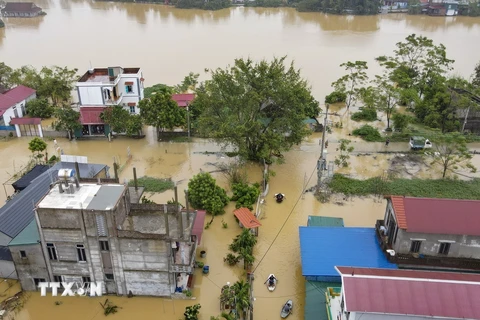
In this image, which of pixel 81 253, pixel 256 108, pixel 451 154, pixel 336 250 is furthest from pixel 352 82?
pixel 81 253

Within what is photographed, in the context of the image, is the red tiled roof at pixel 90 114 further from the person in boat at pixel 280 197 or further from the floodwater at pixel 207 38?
the person in boat at pixel 280 197

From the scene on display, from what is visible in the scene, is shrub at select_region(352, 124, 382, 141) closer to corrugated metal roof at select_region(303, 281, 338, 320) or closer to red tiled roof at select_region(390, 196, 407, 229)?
red tiled roof at select_region(390, 196, 407, 229)

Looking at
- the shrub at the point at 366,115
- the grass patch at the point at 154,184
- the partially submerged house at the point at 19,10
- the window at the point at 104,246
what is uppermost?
the partially submerged house at the point at 19,10

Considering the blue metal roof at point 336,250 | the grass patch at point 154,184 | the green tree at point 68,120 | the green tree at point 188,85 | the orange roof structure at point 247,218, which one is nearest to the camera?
the blue metal roof at point 336,250

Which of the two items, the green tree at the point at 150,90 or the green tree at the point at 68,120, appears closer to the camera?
the green tree at the point at 68,120

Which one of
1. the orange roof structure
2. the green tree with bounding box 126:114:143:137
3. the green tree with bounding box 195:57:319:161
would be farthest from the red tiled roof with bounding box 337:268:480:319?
the green tree with bounding box 126:114:143:137

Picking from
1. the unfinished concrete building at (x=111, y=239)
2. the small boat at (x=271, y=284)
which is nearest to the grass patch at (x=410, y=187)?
the small boat at (x=271, y=284)

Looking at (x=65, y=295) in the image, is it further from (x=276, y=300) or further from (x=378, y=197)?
(x=378, y=197)
